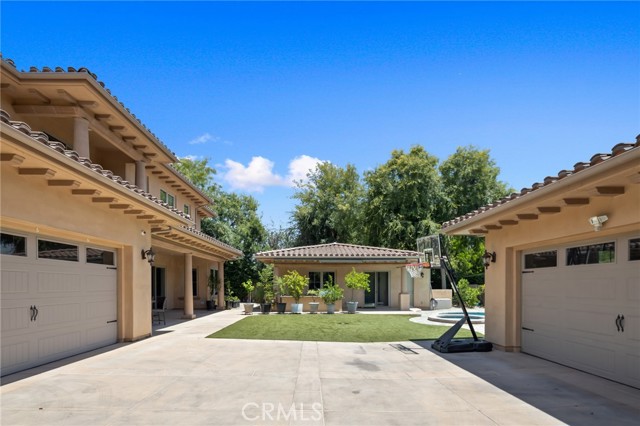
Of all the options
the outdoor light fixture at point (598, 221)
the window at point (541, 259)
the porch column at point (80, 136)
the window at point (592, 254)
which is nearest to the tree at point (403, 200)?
the window at point (541, 259)

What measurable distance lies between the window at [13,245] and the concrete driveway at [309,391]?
1957 millimetres

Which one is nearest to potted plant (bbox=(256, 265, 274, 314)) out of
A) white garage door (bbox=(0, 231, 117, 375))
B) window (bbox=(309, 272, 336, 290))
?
window (bbox=(309, 272, 336, 290))

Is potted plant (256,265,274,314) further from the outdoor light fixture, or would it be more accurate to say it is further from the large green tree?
the outdoor light fixture

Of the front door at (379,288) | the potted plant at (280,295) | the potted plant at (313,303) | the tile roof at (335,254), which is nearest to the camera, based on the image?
the potted plant at (280,295)

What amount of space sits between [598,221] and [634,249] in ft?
2.13

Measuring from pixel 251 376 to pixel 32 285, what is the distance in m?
4.09

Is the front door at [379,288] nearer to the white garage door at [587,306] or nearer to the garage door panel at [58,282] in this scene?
the white garage door at [587,306]

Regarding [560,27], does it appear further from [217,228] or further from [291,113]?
[217,228]

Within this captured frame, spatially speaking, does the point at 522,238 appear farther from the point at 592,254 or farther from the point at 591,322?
the point at 591,322

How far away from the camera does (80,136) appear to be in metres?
10.7

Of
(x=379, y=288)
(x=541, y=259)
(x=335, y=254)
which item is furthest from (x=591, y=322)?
(x=379, y=288)

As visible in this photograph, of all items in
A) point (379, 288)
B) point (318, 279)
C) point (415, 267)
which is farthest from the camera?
point (379, 288)

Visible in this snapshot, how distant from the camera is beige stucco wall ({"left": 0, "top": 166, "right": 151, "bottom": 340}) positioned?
664cm

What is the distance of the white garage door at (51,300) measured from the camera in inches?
273
